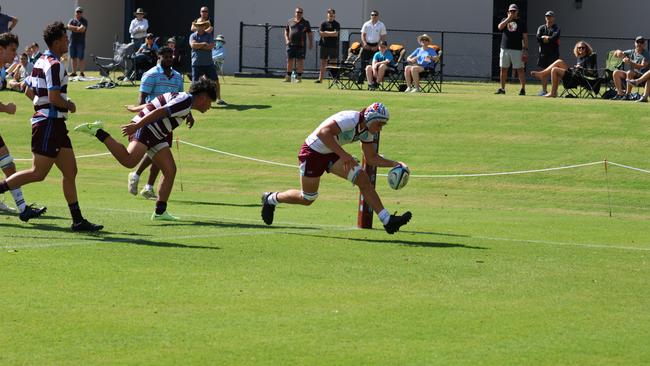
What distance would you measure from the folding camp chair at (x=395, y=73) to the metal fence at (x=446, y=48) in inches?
119

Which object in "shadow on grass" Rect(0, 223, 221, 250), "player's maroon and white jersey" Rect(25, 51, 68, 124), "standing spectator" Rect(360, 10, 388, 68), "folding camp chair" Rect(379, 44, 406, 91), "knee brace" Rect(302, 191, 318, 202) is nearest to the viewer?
"shadow on grass" Rect(0, 223, 221, 250)

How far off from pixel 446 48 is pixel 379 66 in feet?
21.4

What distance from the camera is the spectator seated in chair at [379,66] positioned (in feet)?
105

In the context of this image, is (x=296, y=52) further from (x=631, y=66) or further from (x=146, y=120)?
(x=146, y=120)

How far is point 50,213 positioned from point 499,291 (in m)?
7.36

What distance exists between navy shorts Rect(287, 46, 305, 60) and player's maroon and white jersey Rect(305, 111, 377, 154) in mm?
20528

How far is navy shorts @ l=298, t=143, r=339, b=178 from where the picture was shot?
14.2 meters

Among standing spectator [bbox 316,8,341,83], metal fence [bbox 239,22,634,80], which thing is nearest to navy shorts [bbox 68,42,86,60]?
metal fence [bbox 239,22,634,80]

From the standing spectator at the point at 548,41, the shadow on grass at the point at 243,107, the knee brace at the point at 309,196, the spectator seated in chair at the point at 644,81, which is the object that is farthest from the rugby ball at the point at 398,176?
the standing spectator at the point at 548,41

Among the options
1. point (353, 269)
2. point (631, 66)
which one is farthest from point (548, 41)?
point (353, 269)

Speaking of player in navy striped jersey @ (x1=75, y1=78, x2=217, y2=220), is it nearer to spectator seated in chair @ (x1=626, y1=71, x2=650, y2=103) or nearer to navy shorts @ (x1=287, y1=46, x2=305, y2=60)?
spectator seated in chair @ (x1=626, y1=71, x2=650, y2=103)

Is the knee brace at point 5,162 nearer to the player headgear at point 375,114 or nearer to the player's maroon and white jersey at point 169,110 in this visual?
the player's maroon and white jersey at point 169,110

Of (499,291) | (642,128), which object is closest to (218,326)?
(499,291)

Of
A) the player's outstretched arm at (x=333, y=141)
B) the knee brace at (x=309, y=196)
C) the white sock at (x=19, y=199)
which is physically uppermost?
the player's outstretched arm at (x=333, y=141)
